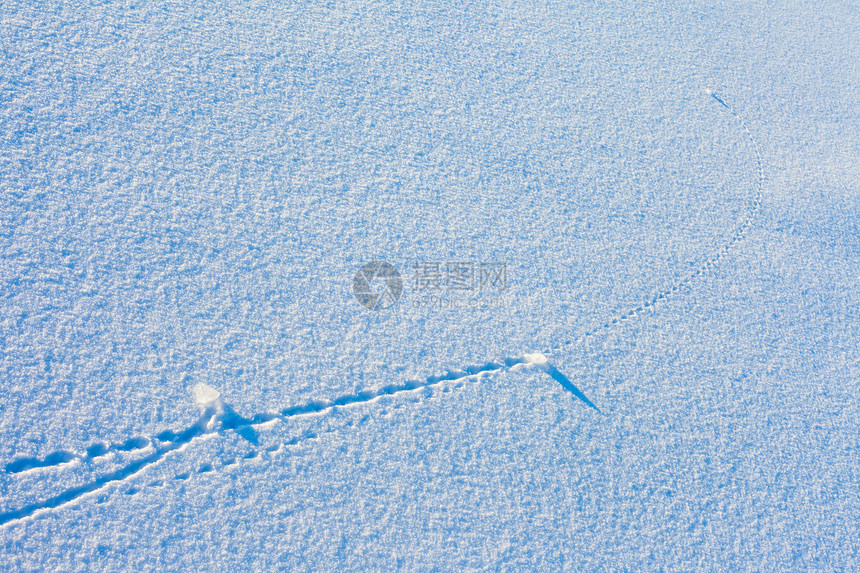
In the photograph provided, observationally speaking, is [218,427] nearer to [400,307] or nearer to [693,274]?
[400,307]

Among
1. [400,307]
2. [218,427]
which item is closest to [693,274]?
[400,307]

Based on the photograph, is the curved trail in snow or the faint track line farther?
the faint track line

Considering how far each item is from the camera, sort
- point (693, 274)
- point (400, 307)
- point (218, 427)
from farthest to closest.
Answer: point (693, 274) < point (400, 307) < point (218, 427)

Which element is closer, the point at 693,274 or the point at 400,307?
the point at 400,307

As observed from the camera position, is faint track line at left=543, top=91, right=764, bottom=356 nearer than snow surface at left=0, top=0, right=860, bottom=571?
No

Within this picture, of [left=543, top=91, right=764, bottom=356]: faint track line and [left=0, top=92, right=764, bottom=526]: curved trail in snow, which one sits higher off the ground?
[left=0, top=92, right=764, bottom=526]: curved trail in snow

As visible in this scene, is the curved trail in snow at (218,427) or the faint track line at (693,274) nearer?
the curved trail in snow at (218,427)

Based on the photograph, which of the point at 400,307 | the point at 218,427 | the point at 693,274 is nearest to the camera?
the point at 218,427

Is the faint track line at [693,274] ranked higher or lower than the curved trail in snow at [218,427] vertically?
→ lower

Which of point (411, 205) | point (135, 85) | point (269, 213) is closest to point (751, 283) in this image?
point (411, 205)
